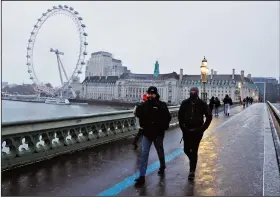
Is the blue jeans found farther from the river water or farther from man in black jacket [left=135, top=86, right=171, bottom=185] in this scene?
the river water

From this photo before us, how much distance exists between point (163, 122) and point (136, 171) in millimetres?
1349

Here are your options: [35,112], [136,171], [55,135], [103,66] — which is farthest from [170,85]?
[136,171]

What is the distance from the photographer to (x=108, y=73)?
182 m

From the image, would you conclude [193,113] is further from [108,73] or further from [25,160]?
[108,73]

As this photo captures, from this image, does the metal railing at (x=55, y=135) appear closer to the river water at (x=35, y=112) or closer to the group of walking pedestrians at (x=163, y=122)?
the group of walking pedestrians at (x=163, y=122)

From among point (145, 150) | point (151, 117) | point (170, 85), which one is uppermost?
point (170, 85)

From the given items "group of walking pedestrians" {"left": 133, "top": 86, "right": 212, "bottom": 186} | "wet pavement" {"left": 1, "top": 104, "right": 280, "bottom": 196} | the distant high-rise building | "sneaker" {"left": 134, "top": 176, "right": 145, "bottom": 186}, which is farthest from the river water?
the distant high-rise building

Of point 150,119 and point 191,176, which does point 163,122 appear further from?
point 191,176

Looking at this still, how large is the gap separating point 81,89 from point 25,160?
180 meters

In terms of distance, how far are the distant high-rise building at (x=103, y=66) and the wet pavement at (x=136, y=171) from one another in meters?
158

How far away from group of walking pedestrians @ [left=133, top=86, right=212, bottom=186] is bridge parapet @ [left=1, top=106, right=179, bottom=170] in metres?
2.55

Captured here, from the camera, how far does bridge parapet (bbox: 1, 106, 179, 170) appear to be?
7.19 m

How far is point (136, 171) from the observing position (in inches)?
290

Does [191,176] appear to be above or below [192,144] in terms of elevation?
below
